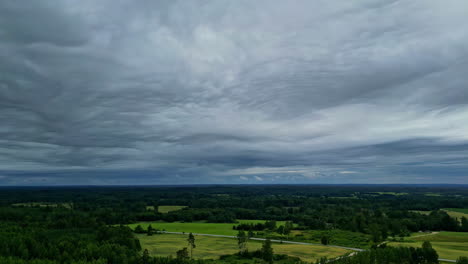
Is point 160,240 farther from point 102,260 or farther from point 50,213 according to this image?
point 50,213

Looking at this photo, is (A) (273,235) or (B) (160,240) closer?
(B) (160,240)

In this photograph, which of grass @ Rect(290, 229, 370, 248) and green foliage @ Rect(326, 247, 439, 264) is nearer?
green foliage @ Rect(326, 247, 439, 264)

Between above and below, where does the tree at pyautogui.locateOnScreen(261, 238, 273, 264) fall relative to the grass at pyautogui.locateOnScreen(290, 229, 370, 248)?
above

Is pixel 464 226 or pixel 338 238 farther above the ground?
pixel 464 226

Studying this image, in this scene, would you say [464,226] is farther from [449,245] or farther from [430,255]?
Answer: [430,255]

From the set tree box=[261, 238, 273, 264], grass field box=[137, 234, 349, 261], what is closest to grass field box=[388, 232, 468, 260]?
grass field box=[137, 234, 349, 261]

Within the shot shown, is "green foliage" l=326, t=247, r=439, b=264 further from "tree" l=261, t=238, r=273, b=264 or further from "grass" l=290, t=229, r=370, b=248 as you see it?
"grass" l=290, t=229, r=370, b=248

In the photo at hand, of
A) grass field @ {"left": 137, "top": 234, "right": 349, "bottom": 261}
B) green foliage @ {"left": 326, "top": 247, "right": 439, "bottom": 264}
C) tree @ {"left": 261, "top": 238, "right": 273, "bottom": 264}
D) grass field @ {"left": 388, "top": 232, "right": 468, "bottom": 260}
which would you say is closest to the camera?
green foliage @ {"left": 326, "top": 247, "right": 439, "bottom": 264}

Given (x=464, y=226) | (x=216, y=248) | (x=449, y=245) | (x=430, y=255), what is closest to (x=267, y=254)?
(x=216, y=248)

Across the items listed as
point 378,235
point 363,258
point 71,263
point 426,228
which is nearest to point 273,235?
point 378,235
